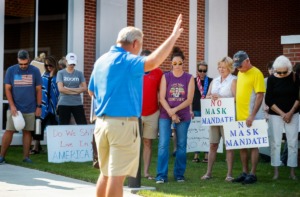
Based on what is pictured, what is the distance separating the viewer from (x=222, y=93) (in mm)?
10500

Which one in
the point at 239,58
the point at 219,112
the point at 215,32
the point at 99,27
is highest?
the point at 215,32

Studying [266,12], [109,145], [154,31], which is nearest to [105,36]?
[154,31]

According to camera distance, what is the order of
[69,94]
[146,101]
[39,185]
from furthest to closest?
[69,94] < [146,101] < [39,185]

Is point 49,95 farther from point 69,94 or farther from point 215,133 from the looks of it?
point 215,133

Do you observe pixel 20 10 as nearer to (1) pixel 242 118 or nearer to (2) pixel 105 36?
(2) pixel 105 36

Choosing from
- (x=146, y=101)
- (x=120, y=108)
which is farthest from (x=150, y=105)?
(x=120, y=108)

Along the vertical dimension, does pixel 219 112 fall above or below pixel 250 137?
above

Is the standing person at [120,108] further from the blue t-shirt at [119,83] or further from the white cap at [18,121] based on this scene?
the white cap at [18,121]

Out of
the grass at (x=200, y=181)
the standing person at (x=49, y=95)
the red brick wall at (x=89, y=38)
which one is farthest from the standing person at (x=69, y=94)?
the red brick wall at (x=89, y=38)

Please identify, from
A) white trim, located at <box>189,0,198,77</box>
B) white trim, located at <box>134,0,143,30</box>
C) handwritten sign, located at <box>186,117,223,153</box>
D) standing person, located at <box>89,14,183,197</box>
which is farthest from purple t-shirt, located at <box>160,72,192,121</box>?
white trim, located at <box>189,0,198,77</box>

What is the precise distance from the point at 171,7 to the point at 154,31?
103 centimetres

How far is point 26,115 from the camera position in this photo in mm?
11711

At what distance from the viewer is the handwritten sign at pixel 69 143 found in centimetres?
1206

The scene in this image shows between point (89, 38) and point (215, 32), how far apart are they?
466 centimetres
